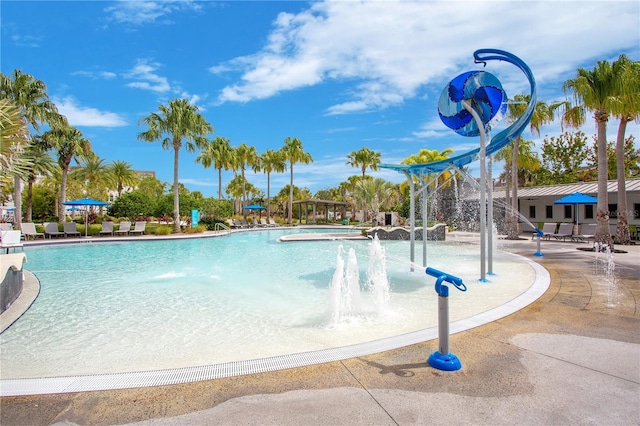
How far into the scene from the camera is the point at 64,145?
28.5m

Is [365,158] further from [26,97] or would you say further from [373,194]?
[26,97]

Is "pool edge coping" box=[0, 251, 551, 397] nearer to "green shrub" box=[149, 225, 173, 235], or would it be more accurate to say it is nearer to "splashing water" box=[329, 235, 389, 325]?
"splashing water" box=[329, 235, 389, 325]

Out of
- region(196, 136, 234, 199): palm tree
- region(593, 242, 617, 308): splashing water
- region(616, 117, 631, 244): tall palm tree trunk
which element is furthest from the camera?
region(196, 136, 234, 199): palm tree

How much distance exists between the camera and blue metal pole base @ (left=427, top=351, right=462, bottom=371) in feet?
11.5

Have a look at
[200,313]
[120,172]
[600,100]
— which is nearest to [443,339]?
[200,313]

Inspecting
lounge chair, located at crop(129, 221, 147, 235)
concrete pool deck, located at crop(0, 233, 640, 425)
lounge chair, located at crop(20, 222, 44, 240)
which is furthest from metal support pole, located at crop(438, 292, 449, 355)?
lounge chair, located at crop(20, 222, 44, 240)

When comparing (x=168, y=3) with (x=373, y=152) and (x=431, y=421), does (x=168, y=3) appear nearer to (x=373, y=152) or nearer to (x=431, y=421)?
(x=431, y=421)

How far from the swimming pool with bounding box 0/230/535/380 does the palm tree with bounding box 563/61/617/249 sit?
20.7 feet

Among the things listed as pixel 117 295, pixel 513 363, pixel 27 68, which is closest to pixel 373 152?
pixel 27 68

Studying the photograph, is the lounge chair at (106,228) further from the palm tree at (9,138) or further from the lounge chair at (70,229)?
the palm tree at (9,138)

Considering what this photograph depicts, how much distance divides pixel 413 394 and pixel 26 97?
96.2 feet

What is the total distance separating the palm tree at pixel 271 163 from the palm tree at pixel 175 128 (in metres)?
19.1

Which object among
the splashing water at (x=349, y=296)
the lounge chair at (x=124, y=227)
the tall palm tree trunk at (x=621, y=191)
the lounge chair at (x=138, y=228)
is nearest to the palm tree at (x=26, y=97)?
the lounge chair at (x=124, y=227)

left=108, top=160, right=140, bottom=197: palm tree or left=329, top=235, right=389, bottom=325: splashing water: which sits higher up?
left=108, top=160, right=140, bottom=197: palm tree
